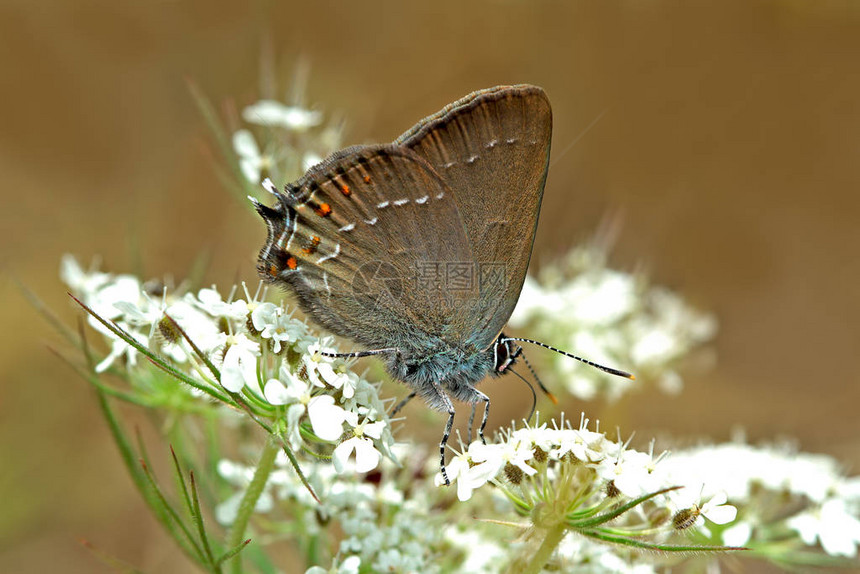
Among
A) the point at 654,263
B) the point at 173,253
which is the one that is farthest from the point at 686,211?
the point at 173,253

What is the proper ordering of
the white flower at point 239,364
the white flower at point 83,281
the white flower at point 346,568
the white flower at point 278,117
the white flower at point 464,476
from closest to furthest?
the white flower at point 239,364 → the white flower at point 464,476 → the white flower at point 346,568 → the white flower at point 83,281 → the white flower at point 278,117

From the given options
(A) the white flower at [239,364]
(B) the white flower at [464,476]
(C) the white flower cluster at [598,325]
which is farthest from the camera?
(C) the white flower cluster at [598,325]

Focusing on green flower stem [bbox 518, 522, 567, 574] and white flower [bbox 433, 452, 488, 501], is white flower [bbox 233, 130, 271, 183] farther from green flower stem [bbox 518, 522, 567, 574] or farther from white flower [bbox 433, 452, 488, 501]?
green flower stem [bbox 518, 522, 567, 574]

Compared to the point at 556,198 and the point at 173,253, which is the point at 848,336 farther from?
the point at 173,253

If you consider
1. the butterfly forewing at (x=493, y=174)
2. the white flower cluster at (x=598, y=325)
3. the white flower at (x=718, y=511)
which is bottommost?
the white flower at (x=718, y=511)

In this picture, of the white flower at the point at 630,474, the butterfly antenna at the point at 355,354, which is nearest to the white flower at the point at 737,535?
the white flower at the point at 630,474

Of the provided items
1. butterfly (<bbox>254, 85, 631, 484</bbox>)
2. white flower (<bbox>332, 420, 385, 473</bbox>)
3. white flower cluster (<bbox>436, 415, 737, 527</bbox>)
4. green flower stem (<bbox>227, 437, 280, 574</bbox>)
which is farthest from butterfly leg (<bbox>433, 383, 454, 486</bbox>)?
green flower stem (<bbox>227, 437, 280, 574</bbox>)

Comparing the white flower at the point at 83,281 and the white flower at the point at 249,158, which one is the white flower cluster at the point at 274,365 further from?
the white flower at the point at 249,158

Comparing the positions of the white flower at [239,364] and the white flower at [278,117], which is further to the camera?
the white flower at [278,117]
